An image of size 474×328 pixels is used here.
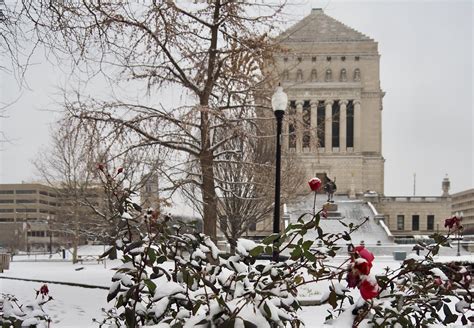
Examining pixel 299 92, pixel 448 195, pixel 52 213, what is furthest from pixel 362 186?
pixel 52 213

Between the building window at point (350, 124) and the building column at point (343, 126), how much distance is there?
745 mm

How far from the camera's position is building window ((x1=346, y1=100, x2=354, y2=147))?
237 feet

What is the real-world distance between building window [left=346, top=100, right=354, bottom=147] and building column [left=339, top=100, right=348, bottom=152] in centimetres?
74

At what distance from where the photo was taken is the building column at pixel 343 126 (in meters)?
70.4

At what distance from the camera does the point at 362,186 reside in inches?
2773

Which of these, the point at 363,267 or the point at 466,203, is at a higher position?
the point at 363,267

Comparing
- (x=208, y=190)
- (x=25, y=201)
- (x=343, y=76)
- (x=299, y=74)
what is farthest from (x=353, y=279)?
(x=343, y=76)

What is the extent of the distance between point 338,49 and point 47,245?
160 feet

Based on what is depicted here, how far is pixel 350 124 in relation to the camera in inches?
2886

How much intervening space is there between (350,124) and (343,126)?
158 cm

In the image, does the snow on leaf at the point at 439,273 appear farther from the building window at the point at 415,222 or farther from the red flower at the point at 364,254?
the building window at the point at 415,222

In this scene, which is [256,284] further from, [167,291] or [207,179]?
[207,179]

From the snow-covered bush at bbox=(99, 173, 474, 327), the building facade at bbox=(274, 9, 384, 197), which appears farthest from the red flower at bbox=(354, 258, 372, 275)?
the building facade at bbox=(274, 9, 384, 197)

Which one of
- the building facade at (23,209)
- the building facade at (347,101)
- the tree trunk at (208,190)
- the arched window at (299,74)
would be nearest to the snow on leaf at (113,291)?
the tree trunk at (208,190)
